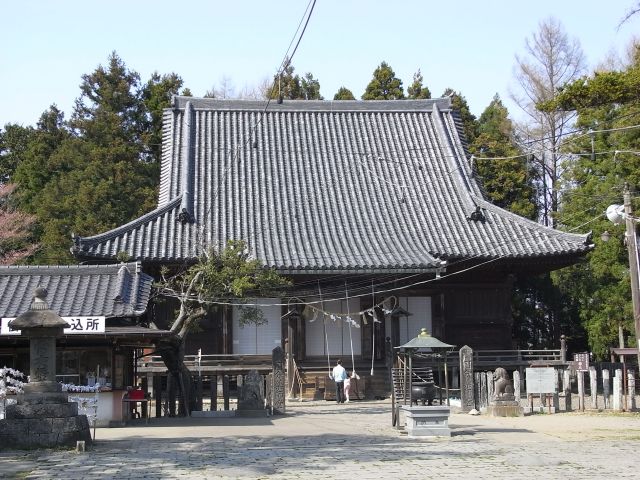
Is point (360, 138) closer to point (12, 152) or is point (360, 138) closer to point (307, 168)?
point (307, 168)

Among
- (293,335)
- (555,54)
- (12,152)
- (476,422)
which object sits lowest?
(476,422)

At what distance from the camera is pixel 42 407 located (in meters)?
14.4

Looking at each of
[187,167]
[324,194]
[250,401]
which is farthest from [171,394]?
[187,167]

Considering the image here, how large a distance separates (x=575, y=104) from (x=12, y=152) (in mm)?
35183

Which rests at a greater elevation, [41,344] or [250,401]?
[41,344]

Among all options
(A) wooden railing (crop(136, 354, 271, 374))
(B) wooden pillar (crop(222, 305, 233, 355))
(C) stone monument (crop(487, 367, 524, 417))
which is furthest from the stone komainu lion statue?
(B) wooden pillar (crop(222, 305, 233, 355))

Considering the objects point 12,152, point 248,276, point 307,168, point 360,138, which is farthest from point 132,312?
point 12,152

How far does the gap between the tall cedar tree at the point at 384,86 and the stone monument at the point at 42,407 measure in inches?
1148

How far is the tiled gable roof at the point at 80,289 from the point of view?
18.1m

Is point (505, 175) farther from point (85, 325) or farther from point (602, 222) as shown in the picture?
point (85, 325)

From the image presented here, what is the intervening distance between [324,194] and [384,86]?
43.3 ft

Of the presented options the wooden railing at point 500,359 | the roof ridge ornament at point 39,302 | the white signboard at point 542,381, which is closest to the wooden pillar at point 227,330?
the wooden railing at point 500,359

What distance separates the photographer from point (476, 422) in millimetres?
19547

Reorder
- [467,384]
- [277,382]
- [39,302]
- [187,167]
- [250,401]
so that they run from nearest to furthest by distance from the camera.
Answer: [39,302] → [250,401] → [277,382] → [467,384] → [187,167]
